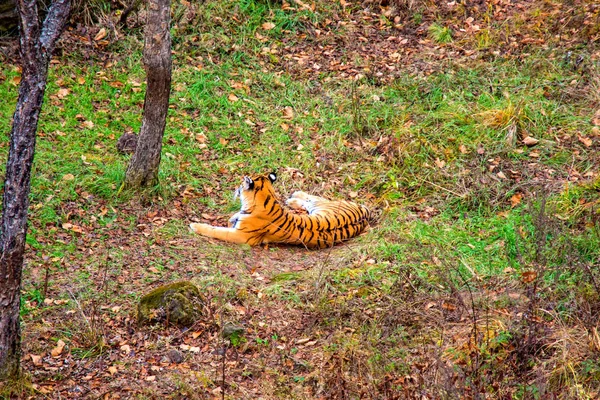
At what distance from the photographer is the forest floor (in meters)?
4.98

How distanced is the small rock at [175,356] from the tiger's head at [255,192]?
83.2 inches

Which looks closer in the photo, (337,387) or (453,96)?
(337,387)

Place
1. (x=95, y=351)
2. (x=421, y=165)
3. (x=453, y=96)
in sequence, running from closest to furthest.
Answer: (x=95, y=351) → (x=421, y=165) → (x=453, y=96)

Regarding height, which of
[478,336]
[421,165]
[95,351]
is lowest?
[95,351]

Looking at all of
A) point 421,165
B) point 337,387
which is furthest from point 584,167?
point 337,387

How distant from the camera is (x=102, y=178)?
735 centimetres

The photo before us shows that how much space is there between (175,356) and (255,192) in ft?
7.61

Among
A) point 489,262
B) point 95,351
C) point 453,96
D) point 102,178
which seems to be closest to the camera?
point 95,351

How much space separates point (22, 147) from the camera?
433cm

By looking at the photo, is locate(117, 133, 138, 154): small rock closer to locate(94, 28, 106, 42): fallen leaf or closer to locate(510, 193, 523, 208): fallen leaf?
locate(94, 28, 106, 42): fallen leaf

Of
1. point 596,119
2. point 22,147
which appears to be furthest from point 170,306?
point 596,119

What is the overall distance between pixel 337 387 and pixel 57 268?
2.71m

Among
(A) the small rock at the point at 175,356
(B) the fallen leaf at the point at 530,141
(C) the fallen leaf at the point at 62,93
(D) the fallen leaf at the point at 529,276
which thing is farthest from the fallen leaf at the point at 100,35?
(D) the fallen leaf at the point at 529,276

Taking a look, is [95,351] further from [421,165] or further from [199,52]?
[199,52]
